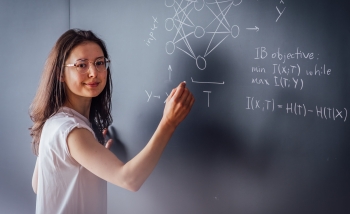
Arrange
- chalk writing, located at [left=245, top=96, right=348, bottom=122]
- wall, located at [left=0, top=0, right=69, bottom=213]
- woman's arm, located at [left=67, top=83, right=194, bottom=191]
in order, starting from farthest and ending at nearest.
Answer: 1. wall, located at [left=0, top=0, right=69, bottom=213]
2. chalk writing, located at [left=245, top=96, right=348, bottom=122]
3. woman's arm, located at [left=67, top=83, right=194, bottom=191]

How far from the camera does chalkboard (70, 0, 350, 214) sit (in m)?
1.38

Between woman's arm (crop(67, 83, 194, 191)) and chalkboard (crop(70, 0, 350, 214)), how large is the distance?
36cm

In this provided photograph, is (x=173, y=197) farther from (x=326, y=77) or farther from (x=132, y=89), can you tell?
(x=326, y=77)

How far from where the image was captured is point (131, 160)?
3.98 feet

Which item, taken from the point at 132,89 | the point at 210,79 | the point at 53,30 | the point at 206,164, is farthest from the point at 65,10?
the point at 206,164

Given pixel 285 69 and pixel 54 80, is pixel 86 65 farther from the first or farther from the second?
pixel 285 69

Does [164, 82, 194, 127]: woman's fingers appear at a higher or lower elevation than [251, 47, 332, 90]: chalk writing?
lower

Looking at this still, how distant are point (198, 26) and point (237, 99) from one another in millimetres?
368

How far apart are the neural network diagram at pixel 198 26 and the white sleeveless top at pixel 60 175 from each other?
579 mm

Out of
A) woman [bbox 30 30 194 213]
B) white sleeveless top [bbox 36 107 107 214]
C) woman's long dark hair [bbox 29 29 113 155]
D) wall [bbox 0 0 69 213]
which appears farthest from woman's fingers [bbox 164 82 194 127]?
wall [bbox 0 0 69 213]

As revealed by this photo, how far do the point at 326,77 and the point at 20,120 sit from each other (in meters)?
1.68

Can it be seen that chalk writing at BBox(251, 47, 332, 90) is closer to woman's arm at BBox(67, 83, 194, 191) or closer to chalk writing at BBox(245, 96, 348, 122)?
chalk writing at BBox(245, 96, 348, 122)

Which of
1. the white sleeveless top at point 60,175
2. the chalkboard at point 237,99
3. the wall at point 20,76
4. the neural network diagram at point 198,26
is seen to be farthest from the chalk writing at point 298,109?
the wall at point 20,76

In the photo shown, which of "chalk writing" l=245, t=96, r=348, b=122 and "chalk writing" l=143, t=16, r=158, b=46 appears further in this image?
"chalk writing" l=143, t=16, r=158, b=46
